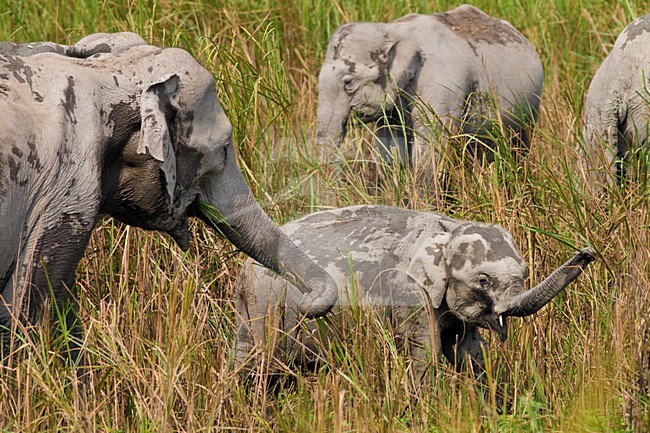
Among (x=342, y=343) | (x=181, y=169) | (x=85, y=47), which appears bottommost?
(x=342, y=343)

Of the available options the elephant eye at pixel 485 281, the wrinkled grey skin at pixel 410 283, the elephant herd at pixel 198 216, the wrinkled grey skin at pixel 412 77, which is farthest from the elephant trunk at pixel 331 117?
the elephant eye at pixel 485 281

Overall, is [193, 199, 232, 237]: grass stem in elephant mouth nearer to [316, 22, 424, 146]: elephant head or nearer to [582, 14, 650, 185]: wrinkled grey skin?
[582, 14, 650, 185]: wrinkled grey skin

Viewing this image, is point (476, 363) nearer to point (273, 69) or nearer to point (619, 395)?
point (619, 395)

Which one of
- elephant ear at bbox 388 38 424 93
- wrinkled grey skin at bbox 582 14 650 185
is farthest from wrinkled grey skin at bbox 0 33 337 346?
elephant ear at bbox 388 38 424 93

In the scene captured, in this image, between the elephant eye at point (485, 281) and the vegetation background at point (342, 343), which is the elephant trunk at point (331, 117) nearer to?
the vegetation background at point (342, 343)

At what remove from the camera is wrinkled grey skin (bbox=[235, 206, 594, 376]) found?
4461mm

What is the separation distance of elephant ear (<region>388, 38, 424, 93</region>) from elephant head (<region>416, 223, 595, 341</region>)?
101 inches

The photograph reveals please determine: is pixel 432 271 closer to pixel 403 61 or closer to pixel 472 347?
pixel 472 347

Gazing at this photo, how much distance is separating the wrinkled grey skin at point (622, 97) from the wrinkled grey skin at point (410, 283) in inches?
50.6

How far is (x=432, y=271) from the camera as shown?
459 cm

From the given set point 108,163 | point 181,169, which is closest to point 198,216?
point 181,169

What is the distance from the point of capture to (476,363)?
4.60m

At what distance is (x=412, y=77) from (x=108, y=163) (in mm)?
3433

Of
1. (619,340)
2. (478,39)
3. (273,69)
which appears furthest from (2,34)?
(619,340)
